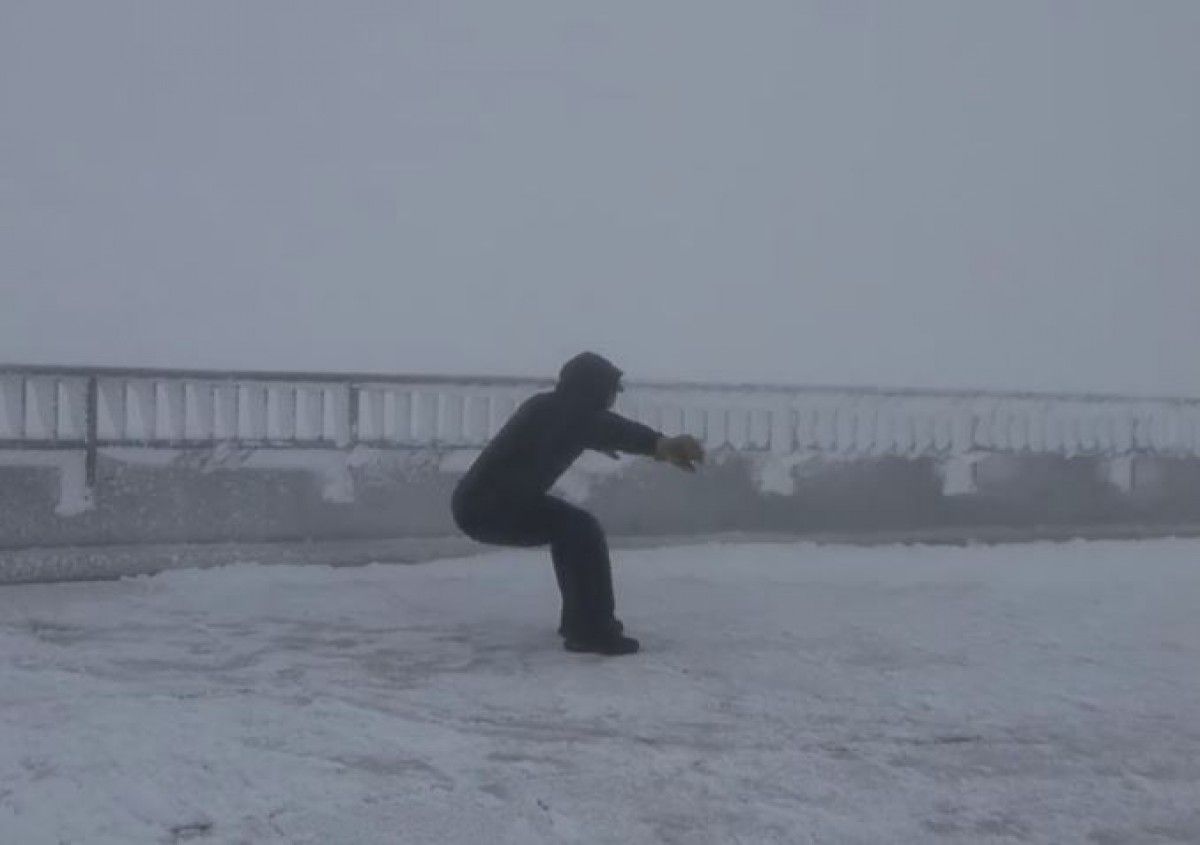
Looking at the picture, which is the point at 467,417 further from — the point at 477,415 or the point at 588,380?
the point at 588,380

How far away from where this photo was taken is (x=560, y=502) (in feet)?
23.4

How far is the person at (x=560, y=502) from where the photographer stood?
6.96m

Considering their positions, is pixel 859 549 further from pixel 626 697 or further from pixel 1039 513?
pixel 626 697

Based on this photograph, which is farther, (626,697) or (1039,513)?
(1039,513)

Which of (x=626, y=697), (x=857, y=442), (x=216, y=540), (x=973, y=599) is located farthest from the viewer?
(x=857, y=442)

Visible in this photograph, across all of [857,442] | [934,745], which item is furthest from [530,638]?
[857,442]

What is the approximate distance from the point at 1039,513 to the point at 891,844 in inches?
377

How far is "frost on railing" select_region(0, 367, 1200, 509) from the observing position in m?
9.80

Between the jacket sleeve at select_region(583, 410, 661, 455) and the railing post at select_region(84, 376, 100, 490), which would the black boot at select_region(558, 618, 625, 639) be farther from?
the railing post at select_region(84, 376, 100, 490)

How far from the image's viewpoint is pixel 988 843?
165 inches

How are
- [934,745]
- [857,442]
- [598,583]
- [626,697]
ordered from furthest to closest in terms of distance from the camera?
[857,442], [598,583], [626,697], [934,745]

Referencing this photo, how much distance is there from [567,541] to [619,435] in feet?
1.87

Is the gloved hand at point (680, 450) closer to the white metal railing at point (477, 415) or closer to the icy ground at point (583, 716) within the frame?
the icy ground at point (583, 716)

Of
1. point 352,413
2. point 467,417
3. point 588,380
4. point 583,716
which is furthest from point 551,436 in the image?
point 467,417
